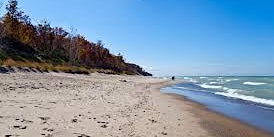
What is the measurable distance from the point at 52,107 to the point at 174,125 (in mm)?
5003

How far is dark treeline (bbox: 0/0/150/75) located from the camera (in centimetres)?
6325

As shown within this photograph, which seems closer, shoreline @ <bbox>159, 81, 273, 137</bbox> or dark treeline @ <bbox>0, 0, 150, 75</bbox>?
shoreline @ <bbox>159, 81, 273, 137</bbox>

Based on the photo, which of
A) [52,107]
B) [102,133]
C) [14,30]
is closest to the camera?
[102,133]

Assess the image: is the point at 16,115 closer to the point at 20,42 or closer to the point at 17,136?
the point at 17,136

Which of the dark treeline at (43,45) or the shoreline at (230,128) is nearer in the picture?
the shoreline at (230,128)

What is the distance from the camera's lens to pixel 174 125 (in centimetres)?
1334

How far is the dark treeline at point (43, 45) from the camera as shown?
63.2m

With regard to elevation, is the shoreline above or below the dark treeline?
below

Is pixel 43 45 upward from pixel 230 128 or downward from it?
upward

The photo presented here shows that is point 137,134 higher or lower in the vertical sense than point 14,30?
lower

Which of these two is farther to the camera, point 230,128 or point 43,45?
point 43,45

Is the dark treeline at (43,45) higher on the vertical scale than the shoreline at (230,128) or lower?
higher

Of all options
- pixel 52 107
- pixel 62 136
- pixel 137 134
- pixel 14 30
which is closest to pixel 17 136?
pixel 62 136

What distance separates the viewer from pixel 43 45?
3423 inches
